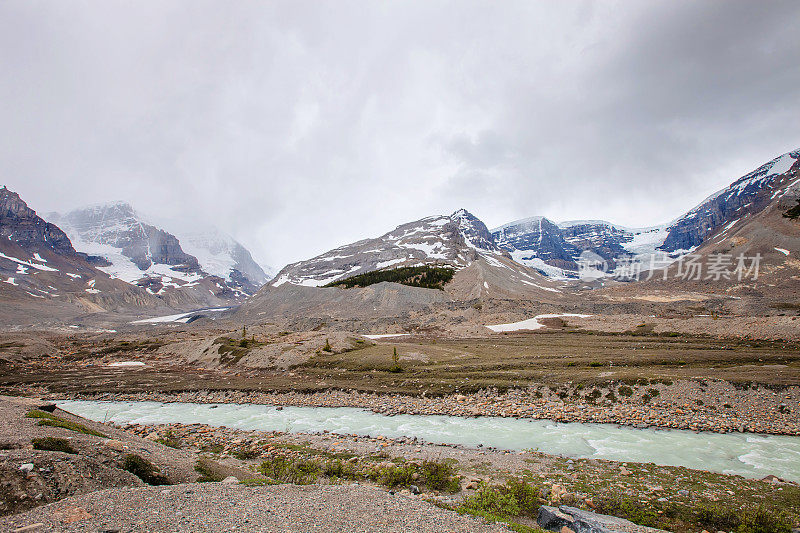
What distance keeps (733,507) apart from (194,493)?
1690 centimetres

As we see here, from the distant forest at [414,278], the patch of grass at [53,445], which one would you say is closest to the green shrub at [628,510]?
the patch of grass at [53,445]

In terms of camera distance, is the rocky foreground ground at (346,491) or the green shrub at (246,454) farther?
the green shrub at (246,454)

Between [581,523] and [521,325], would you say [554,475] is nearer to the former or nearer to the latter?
[581,523]

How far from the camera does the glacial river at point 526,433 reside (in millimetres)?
17158

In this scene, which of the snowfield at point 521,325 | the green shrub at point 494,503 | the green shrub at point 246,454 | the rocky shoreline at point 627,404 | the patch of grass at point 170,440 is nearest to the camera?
the green shrub at point 494,503

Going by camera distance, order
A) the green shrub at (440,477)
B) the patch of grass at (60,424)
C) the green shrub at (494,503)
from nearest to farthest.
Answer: the green shrub at (494,503)
the green shrub at (440,477)
the patch of grass at (60,424)

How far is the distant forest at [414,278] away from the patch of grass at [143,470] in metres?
120

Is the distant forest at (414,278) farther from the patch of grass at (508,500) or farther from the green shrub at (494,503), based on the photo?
the green shrub at (494,503)

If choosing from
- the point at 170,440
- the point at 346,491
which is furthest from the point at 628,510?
the point at 170,440

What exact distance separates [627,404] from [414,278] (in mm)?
120534

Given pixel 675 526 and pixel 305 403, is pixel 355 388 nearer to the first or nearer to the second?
pixel 305 403

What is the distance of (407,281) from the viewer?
141750mm

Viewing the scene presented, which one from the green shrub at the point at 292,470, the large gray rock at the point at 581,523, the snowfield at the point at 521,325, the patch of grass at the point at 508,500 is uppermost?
the large gray rock at the point at 581,523

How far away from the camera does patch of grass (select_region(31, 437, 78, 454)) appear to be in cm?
1045
